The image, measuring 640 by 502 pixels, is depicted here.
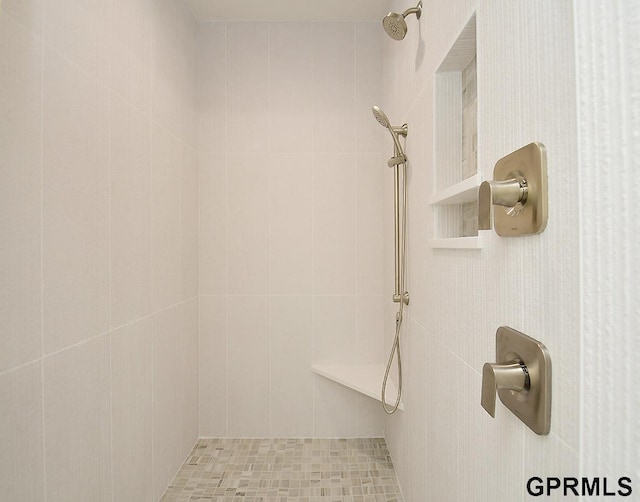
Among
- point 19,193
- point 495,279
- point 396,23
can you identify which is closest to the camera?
point 495,279

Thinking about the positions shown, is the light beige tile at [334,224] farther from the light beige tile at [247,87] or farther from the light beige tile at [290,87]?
the light beige tile at [247,87]

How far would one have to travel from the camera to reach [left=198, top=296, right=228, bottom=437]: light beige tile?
2.42 m

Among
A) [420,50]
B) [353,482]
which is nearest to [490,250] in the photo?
[420,50]

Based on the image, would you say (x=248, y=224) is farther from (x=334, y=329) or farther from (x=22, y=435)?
(x=22, y=435)

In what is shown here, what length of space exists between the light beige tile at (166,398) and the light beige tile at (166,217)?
10 cm

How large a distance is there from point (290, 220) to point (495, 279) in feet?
5.60

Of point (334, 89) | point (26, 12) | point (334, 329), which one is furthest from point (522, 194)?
point (334, 89)

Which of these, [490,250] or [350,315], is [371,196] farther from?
[490,250]

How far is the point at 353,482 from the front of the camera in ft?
6.41

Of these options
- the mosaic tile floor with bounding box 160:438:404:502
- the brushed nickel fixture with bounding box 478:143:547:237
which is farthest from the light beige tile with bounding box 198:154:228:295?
the brushed nickel fixture with bounding box 478:143:547:237

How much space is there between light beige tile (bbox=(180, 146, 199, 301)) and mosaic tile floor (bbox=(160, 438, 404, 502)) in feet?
2.93

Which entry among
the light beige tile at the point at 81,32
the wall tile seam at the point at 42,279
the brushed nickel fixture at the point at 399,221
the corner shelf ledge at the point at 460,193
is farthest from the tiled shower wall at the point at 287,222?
the wall tile seam at the point at 42,279

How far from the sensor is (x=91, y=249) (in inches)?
51.1

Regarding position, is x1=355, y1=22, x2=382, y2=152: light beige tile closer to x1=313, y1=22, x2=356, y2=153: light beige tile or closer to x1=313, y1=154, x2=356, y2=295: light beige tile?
x1=313, y1=22, x2=356, y2=153: light beige tile
